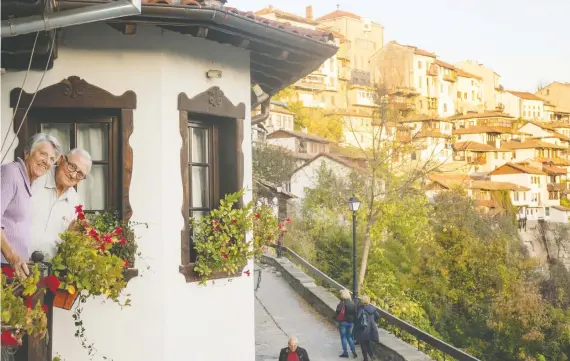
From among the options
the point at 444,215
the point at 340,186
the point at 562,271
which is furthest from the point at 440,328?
the point at 562,271

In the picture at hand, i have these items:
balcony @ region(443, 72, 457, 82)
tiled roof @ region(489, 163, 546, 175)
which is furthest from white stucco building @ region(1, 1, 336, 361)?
balcony @ region(443, 72, 457, 82)

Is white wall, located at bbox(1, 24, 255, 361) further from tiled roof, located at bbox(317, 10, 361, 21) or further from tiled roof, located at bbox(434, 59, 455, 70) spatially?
tiled roof, located at bbox(317, 10, 361, 21)

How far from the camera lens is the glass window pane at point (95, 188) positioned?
6250mm

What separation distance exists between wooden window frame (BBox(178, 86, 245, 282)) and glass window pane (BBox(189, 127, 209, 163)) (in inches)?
4.2

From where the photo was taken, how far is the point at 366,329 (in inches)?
518

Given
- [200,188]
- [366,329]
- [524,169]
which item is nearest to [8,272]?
[200,188]

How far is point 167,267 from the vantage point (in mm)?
6344

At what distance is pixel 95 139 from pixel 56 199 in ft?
2.51

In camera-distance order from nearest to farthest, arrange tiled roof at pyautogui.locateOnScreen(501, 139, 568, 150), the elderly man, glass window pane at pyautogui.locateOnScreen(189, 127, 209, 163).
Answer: the elderly man, glass window pane at pyautogui.locateOnScreen(189, 127, 209, 163), tiled roof at pyautogui.locateOnScreen(501, 139, 568, 150)

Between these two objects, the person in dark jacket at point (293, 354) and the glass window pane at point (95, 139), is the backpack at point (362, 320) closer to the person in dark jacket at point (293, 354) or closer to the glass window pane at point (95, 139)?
the person in dark jacket at point (293, 354)

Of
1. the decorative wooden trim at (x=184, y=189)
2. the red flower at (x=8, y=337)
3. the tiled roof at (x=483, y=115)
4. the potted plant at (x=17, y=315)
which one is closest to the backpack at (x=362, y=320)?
the decorative wooden trim at (x=184, y=189)

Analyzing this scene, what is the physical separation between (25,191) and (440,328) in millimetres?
35093

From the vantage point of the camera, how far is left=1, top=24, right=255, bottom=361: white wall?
6.13 metres

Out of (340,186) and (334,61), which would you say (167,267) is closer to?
(340,186)
